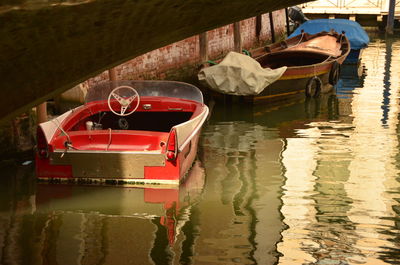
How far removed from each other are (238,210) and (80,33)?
223 inches

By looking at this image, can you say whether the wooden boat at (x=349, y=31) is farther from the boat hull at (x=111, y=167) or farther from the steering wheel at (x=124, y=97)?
the boat hull at (x=111, y=167)

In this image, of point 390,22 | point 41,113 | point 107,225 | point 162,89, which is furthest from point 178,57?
point 390,22

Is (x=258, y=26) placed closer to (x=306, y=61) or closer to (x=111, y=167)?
(x=306, y=61)

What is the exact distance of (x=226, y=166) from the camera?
8.89 m

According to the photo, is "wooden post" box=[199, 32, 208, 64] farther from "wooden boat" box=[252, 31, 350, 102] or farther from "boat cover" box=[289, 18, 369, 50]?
"boat cover" box=[289, 18, 369, 50]

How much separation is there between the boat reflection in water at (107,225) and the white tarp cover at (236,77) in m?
4.53

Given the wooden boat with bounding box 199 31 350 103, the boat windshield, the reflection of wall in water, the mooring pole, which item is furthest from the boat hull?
the mooring pole

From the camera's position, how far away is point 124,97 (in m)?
8.91

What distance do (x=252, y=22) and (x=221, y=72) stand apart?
7.16m

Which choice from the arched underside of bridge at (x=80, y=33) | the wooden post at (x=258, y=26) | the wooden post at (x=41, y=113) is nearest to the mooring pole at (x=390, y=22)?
the wooden post at (x=258, y=26)

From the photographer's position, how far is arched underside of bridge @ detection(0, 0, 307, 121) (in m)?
1.34

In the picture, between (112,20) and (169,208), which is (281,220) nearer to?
(169,208)

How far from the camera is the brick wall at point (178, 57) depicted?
39.2 ft

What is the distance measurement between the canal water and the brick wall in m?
2.06
